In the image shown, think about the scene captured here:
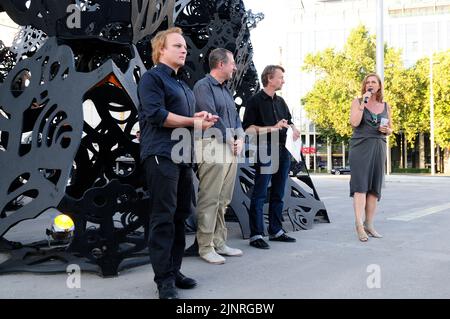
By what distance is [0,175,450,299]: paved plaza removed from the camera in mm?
3516

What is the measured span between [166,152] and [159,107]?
304 mm

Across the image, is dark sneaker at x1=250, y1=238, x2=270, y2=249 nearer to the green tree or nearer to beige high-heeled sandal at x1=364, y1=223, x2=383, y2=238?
beige high-heeled sandal at x1=364, y1=223, x2=383, y2=238

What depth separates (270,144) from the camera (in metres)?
5.55

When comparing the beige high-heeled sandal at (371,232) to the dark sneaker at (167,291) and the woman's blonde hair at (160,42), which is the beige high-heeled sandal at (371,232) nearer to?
the dark sneaker at (167,291)

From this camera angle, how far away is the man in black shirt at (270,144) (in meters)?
5.42

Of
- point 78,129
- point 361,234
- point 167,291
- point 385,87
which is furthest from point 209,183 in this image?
point 385,87

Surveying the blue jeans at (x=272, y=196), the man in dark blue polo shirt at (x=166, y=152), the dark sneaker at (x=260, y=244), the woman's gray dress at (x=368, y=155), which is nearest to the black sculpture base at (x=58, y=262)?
the man in dark blue polo shirt at (x=166, y=152)

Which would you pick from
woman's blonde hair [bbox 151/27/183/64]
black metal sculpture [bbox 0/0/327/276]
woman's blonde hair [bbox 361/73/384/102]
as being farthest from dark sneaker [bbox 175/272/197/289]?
woman's blonde hair [bbox 361/73/384/102]

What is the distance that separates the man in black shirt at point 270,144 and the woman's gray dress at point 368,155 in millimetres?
738

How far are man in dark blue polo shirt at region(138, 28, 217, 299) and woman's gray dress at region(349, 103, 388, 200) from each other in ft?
A: 8.96

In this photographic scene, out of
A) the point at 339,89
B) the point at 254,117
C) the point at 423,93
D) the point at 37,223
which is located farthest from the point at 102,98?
the point at 423,93

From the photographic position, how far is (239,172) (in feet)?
20.2
